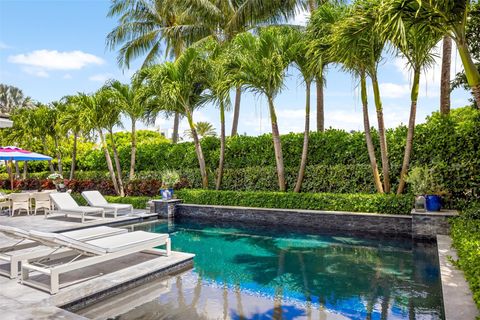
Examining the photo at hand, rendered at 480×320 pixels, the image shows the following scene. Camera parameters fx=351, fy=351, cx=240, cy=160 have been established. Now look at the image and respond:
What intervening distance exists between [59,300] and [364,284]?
4.78 meters

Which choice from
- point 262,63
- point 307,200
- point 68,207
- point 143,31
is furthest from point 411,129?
point 143,31

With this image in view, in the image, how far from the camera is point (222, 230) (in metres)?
11.4

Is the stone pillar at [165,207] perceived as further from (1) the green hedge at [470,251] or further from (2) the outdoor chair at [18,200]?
(1) the green hedge at [470,251]

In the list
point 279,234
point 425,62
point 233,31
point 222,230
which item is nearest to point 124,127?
point 233,31

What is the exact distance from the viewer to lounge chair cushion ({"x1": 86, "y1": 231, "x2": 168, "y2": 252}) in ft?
19.8

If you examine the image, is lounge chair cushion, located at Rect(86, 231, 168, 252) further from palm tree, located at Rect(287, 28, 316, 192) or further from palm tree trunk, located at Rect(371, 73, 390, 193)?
palm tree trunk, located at Rect(371, 73, 390, 193)

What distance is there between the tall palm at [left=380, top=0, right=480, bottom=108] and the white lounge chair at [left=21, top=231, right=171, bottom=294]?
20.0ft

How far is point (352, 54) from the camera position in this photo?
29.7 ft

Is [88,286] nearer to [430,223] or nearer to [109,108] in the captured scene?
[430,223]

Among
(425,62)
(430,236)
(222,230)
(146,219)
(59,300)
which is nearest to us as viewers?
(59,300)

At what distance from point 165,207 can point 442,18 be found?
35.3 feet

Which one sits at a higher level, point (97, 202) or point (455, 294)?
point (97, 202)

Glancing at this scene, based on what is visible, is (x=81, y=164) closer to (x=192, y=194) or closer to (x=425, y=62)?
(x=192, y=194)

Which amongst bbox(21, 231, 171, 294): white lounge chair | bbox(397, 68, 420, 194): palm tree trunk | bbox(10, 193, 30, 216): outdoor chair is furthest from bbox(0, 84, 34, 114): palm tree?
bbox(397, 68, 420, 194): palm tree trunk
